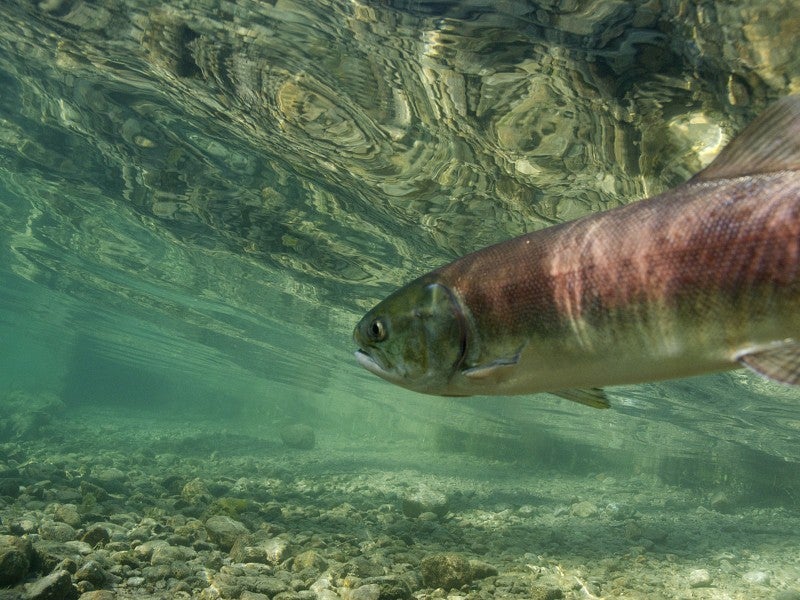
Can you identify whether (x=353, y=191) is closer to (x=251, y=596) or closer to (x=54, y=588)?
(x=251, y=596)

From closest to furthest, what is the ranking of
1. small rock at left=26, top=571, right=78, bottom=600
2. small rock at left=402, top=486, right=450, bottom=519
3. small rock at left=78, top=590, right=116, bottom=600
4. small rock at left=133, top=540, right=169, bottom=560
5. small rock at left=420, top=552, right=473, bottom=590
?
small rock at left=26, top=571, right=78, bottom=600, small rock at left=78, top=590, right=116, bottom=600, small rock at left=133, top=540, right=169, bottom=560, small rock at left=420, top=552, right=473, bottom=590, small rock at left=402, top=486, right=450, bottom=519

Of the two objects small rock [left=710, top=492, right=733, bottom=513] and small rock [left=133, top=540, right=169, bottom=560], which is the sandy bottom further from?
small rock [left=710, top=492, right=733, bottom=513]

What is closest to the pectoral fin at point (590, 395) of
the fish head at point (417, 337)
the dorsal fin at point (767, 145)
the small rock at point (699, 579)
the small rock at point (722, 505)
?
the fish head at point (417, 337)

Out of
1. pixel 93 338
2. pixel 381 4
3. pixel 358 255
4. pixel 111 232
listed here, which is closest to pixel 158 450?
pixel 111 232

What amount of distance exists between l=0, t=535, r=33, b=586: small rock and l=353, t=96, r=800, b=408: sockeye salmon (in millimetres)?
5473

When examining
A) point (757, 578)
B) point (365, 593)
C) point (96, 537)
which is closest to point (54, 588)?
point (96, 537)

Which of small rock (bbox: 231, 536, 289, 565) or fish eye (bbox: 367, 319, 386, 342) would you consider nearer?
fish eye (bbox: 367, 319, 386, 342)

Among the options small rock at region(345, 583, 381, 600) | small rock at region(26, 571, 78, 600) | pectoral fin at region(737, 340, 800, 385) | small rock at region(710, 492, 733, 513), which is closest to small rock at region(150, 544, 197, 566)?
small rock at region(26, 571, 78, 600)

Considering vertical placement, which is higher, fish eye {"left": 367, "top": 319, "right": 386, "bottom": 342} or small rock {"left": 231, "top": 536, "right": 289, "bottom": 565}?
fish eye {"left": 367, "top": 319, "right": 386, "bottom": 342}

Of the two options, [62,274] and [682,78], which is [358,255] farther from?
[62,274]

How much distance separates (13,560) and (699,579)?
33.7ft

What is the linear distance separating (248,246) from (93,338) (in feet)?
157

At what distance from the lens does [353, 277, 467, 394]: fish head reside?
2.21m

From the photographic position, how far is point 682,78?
7102 millimetres
